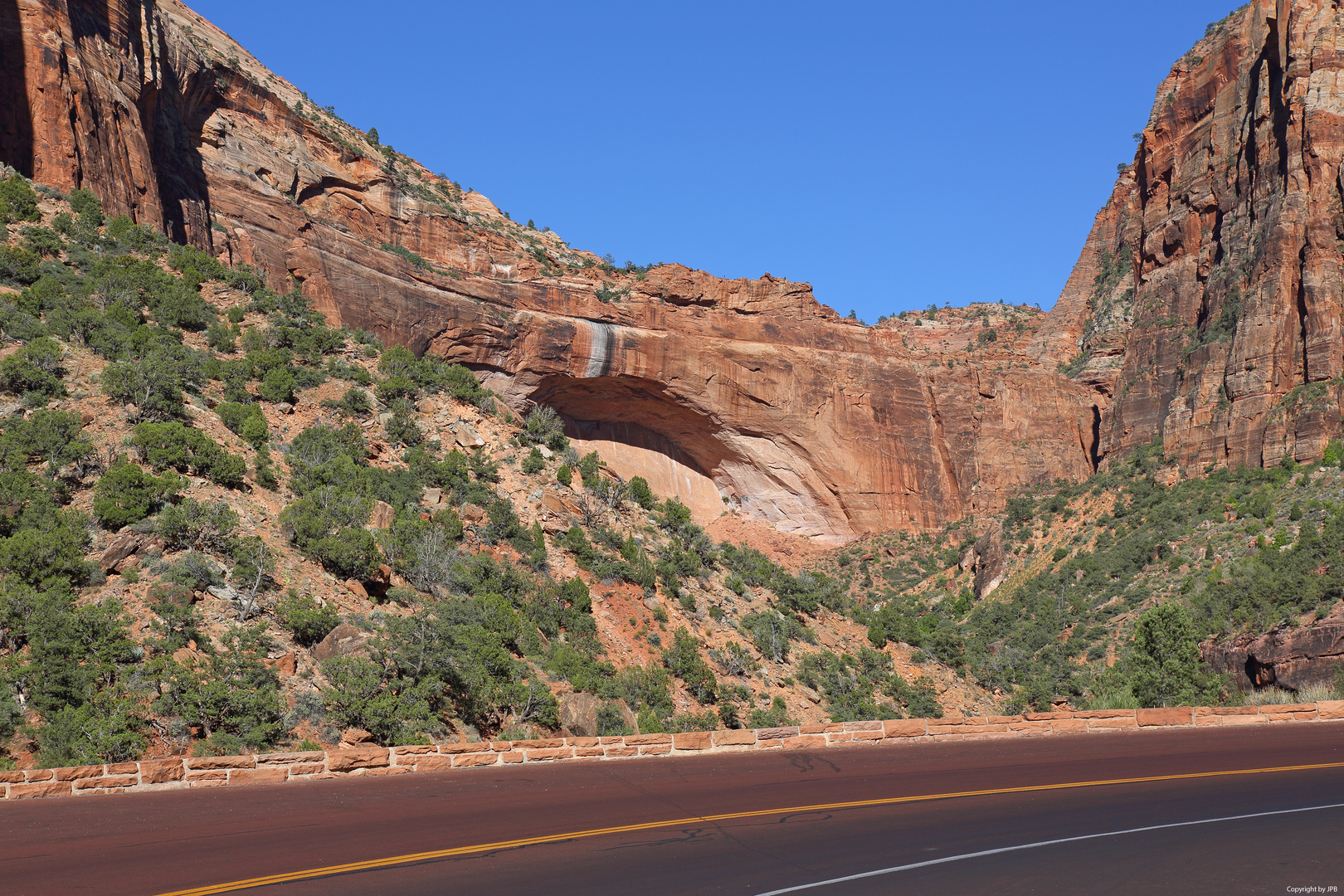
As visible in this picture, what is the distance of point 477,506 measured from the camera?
29812 millimetres

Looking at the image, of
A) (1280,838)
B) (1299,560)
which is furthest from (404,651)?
(1299,560)

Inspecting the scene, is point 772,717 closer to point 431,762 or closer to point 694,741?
point 694,741

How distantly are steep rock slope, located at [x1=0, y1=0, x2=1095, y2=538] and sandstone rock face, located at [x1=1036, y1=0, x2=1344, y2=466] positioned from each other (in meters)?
5.56

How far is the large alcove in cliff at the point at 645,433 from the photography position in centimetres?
5075

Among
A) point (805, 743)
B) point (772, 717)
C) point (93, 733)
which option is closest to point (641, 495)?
point (772, 717)

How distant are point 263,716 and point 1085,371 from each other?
59051mm

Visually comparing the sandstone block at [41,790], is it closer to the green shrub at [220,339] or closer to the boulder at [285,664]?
the boulder at [285,664]

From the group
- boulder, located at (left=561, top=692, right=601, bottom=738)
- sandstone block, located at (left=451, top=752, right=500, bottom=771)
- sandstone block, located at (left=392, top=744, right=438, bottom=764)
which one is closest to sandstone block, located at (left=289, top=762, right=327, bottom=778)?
sandstone block, located at (left=392, top=744, right=438, bottom=764)

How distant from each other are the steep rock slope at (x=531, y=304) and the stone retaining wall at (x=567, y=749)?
27679 mm

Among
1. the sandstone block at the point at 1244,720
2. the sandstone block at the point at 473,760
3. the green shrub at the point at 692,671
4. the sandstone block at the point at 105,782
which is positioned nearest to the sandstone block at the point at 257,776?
the sandstone block at the point at 105,782

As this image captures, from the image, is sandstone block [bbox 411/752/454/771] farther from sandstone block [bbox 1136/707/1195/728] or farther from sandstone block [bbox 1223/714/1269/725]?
sandstone block [bbox 1223/714/1269/725]

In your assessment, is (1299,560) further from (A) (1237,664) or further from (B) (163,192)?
(B) (163,192)

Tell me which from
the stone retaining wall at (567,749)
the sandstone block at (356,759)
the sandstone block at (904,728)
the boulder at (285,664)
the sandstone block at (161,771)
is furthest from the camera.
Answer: the boulder at (285,664)

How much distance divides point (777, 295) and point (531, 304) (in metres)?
15.4
